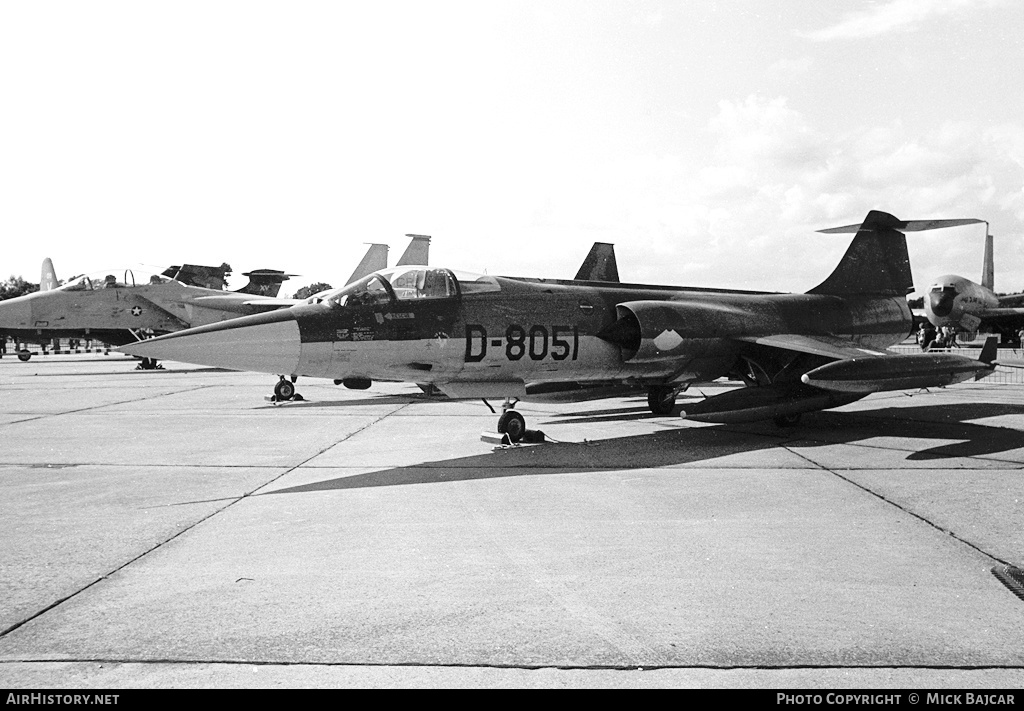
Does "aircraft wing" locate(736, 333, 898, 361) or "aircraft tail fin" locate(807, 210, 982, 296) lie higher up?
"aircraft tail fin" locate(807, 210, 982, 296)

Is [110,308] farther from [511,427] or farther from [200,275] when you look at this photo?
[511,427]

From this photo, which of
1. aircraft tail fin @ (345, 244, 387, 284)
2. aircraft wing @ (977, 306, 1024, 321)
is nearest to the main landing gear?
aircraft tail fin @ (345, 244, 387, 284)

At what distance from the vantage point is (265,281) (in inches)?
1491

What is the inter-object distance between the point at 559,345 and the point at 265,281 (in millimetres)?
30981

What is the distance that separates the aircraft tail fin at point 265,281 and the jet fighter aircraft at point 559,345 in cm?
2632

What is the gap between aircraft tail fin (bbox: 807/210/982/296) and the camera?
13.9m

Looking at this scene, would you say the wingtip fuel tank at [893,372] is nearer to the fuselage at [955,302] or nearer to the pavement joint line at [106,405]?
the pavement joint line at [106,405]

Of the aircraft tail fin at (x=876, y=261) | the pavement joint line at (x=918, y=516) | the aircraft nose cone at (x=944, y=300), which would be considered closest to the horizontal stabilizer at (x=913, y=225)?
the aircraft tail fin at (x=876, y=261)

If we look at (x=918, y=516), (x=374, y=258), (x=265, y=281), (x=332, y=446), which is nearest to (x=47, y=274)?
(x=265, y=281)

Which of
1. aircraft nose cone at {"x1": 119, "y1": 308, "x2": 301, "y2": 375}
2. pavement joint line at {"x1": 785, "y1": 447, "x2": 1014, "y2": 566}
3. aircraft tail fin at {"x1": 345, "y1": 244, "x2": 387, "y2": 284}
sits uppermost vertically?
aircraft tail fin at {"x1": 345, "y1": 244, "x2": 387, "y2": 284}

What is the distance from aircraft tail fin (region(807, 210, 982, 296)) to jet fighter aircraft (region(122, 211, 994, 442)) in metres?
1.26

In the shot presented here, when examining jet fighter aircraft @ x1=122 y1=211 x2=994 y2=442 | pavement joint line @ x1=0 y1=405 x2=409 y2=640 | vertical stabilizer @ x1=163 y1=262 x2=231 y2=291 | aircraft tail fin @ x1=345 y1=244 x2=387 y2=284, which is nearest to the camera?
pavement joint line @ x1=0 y1=405 x2=409 y2=640

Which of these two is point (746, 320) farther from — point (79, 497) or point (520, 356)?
point (79, 497)

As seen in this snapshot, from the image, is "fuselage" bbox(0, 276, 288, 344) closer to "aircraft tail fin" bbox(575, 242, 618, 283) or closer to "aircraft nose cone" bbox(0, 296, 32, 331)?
"aircraft nose cone" bbox(0, 296, 32, 331)
